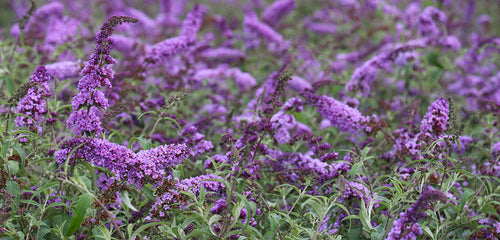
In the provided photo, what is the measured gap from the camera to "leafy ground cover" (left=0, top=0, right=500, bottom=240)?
2.80 m

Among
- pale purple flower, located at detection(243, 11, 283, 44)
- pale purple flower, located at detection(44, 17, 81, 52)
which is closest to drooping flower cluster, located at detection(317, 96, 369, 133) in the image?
pale purple flower, located at detection(44, 17, 81, 52)

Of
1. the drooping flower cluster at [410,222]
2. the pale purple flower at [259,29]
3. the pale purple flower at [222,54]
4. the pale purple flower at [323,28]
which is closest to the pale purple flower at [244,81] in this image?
the pale purple flower at [222,54]

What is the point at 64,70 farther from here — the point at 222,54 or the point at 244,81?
the point at 222,54

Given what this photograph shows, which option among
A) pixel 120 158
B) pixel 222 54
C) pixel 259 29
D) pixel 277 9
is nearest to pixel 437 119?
pixel 120 158

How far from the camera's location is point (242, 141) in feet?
11.2

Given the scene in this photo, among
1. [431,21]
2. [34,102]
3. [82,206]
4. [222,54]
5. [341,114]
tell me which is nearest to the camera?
[82,206]

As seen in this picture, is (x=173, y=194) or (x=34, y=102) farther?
(x=34, y=102)

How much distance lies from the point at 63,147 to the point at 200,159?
1632 mm

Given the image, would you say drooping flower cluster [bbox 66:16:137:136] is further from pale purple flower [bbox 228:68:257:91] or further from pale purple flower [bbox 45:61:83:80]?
pale purple flower [bbox 228:68:257:91]

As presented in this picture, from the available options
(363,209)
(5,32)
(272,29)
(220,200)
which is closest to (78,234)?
(220,200)

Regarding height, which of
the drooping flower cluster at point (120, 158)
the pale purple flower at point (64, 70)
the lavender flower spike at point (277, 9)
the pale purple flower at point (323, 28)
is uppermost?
the lavender flower spike at point (277, 9)

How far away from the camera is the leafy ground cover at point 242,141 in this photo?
2.80 metres

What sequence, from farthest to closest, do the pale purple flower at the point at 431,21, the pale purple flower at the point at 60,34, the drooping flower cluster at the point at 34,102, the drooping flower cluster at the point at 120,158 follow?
1. the pale purple flower at the point at 431,21
2. the pale purple flower at the point at 60,34
3. the drooping flower cluster at the point at 34,102
4. the drooping flower cluster at the point at 120,158

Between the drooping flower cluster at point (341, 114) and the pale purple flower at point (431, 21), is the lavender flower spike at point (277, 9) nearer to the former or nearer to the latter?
the pale purple flower at point (431, 21)
